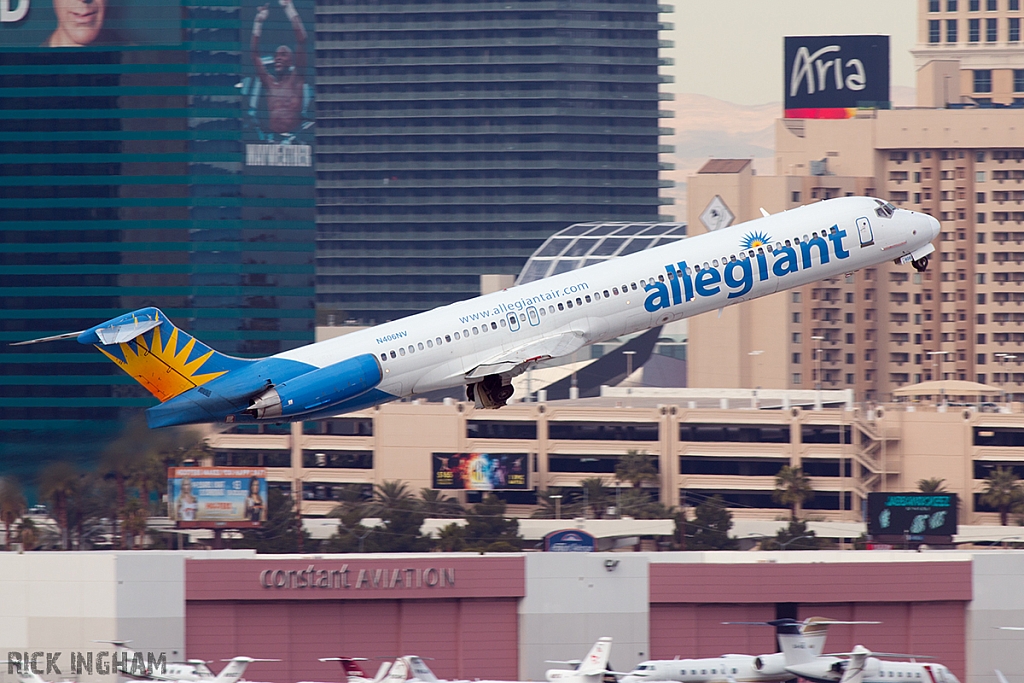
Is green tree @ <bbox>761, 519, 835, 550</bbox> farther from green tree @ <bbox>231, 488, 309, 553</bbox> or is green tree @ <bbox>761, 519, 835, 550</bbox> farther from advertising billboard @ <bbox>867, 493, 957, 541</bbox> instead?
green tree @ <bbox>231, 488, 309, 553</bbox>

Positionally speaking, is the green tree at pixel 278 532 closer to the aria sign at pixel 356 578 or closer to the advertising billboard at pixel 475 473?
the advertising billboard at pixel 475 473

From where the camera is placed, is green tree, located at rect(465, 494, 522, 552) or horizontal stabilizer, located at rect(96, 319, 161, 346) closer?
horizontal stabilizer, located at rect(96, 319, 161, 346)

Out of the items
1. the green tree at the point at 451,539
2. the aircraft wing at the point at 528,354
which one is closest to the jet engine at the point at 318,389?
the aircraft wing at the point at 528,354

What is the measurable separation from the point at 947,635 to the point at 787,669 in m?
17.8

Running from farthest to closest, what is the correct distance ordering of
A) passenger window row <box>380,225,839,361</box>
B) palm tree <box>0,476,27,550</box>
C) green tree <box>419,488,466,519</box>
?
green tree <box>419,488,466,519</box>, palm tree <box>0,476,27,550</box>, passenger window row <box>380,225,839,361</box>

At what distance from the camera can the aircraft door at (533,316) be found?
6219 cm

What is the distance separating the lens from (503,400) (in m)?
63.1

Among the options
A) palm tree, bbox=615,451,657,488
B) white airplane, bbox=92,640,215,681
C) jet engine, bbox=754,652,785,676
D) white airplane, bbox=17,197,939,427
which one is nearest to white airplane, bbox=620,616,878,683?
jet engine, bbox=754,652,785,676

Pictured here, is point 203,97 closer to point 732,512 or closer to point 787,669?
point 732,512

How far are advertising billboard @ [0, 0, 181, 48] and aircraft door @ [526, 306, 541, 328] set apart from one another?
140642 mm

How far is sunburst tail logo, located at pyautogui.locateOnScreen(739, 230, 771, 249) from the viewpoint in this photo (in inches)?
2589

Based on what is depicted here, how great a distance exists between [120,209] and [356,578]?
4290 inches

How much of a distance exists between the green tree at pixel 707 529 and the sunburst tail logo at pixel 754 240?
246ft

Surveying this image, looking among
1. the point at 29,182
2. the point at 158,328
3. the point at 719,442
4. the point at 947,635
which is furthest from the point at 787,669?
the point at 29,182
